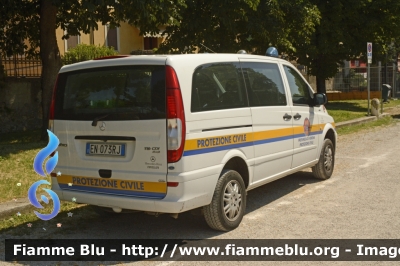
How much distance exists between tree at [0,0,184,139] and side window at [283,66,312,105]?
4826 mm

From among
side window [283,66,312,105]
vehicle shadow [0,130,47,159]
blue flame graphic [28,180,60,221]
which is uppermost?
side window [283,66,312,105]

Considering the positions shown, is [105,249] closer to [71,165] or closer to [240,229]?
[71,165]

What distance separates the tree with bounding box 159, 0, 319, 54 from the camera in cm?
1656

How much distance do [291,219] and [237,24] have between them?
507 inches

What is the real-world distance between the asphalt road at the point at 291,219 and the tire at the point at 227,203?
125 mm

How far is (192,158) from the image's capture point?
553 cm

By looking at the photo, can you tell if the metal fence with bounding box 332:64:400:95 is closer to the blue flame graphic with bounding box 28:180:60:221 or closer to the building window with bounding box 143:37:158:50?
the building window with bounding box 143:37:158:50

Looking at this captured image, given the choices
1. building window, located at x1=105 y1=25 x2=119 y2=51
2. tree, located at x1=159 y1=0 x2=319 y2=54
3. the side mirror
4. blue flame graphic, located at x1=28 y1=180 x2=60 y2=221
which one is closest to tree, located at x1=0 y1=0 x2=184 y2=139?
tree, located at x1=159 y1=0 x2=319 y2=54

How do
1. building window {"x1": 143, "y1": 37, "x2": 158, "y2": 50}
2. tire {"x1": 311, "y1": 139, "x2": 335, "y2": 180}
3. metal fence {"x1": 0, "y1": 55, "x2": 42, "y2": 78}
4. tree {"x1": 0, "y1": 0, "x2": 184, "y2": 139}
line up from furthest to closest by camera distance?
building window {"x1": 143, "y1": 37, "x2": 158, "y2": 50} → metal fence {"x1": 0, "y1": 55, "x2": 42, "y2": 78} → tree {"x1": 0, "y1": 0, "x2": 184, "y2": 139} → tire {"x1": 311, "y1": 139, "x2": 335, "y2": 180}

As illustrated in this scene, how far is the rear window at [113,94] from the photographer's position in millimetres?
5516

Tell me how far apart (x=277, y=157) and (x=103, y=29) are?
20898mm

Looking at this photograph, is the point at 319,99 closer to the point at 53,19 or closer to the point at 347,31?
the point at 53,19

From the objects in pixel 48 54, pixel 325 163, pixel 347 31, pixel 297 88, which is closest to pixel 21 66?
pixel 48 54

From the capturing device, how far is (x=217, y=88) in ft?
19.9
